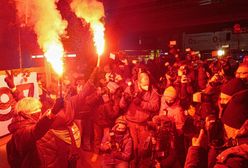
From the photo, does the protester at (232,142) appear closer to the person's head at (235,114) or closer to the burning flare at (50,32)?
the person's head at (235,114)

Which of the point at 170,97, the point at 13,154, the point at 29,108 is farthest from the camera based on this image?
the point at 170,97

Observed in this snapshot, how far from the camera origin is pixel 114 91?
6973 millimetres

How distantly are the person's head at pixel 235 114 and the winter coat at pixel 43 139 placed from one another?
6.81 ft

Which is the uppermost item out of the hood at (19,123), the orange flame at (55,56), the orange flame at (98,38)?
the orange flame at (98,38)

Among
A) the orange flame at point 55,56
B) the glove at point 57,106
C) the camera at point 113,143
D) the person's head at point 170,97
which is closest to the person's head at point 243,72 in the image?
the person's head at point 170,97

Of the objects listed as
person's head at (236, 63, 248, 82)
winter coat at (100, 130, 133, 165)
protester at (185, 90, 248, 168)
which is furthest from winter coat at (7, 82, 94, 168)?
person's head at (236, 63, 248, 82)

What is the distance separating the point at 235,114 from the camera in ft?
8.14

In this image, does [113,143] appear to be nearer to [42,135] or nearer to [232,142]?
[42,135]

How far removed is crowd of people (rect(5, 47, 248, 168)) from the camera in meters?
2.74

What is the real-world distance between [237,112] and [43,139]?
9.80 feet

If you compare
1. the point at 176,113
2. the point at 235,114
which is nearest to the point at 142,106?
the point at 176,113

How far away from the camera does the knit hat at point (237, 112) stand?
8.05 ft

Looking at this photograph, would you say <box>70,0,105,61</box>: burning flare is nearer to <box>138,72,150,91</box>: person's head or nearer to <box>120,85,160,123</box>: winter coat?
<box>138,72,150,91</box>: person's head

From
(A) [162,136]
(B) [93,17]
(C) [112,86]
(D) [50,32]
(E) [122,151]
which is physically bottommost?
(E) [122,151]
